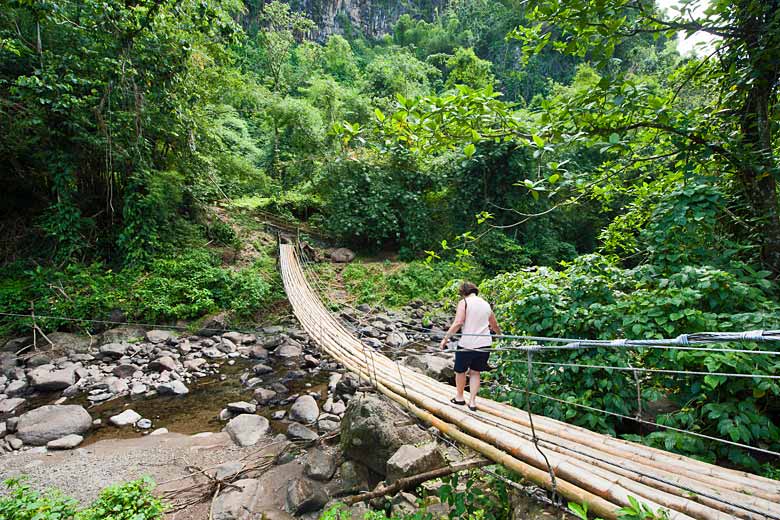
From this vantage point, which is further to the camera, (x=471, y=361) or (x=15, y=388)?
(x=15, y=388)


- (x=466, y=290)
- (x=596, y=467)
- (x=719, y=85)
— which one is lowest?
(x=596, y=467)

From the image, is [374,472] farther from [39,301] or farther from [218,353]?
[39,301]

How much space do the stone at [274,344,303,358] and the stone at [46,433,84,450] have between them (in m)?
2.31

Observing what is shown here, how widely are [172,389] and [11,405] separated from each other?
4.75 feet

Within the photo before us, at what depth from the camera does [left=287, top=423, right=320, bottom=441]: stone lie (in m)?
3.21

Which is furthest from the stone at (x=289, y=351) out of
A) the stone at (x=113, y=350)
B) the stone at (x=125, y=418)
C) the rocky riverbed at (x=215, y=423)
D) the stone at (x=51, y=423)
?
the stone at (x=51, y=423)

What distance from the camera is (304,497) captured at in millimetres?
2398

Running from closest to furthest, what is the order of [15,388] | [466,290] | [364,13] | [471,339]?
Answer: 1. [471,339]
2. [466,290]
3. [15,388]
4. [364,13]

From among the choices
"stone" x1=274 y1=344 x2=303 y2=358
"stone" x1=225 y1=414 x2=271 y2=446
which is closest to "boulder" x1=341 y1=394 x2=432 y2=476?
"stone" x1=225 y1=414 x2=271 y2=446

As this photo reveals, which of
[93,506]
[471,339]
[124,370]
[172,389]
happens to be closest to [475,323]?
[471,339]

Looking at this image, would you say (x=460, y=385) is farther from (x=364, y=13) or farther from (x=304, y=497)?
(x=364, y=13)

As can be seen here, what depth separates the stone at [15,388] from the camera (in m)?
3.91

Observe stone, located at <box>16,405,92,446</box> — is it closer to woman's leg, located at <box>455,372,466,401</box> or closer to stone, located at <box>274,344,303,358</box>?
stone, located at <box>274,344,303,358</box>

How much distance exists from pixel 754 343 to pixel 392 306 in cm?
571
